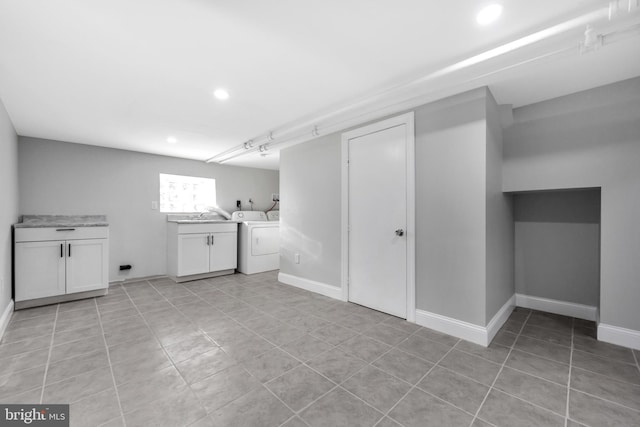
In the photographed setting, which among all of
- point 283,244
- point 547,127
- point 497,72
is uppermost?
point 497,72

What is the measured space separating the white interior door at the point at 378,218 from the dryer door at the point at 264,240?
2165mm

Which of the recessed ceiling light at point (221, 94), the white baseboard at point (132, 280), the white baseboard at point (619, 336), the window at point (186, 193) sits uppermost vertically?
the recessed ceiling light at point (221, 94)

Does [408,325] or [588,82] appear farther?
[408,325]

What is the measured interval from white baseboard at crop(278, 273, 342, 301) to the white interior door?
222 millimetres

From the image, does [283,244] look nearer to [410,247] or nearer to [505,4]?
[410,247]

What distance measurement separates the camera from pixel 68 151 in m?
3.86

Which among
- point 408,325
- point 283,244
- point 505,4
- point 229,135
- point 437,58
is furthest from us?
point 283,244

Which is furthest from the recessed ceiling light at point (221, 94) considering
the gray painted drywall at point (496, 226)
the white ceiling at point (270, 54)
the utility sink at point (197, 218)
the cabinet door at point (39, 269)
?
the cabinet door at point (39, 269)

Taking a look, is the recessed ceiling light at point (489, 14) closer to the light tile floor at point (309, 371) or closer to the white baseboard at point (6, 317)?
the light tile floor at point (309, 371)

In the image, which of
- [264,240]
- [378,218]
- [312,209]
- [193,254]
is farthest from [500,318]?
[193,254]

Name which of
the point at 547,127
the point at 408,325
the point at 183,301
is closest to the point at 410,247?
the point at 408,325

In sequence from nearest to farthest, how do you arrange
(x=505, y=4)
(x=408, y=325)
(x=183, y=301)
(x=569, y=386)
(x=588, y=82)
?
(x=505, y=4) < (x=569, y=386) < (x=588, y=82) < (x=408, y=325) < (x=183, y=301)

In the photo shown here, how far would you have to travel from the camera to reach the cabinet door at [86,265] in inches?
128

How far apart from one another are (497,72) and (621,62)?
0.91 m
